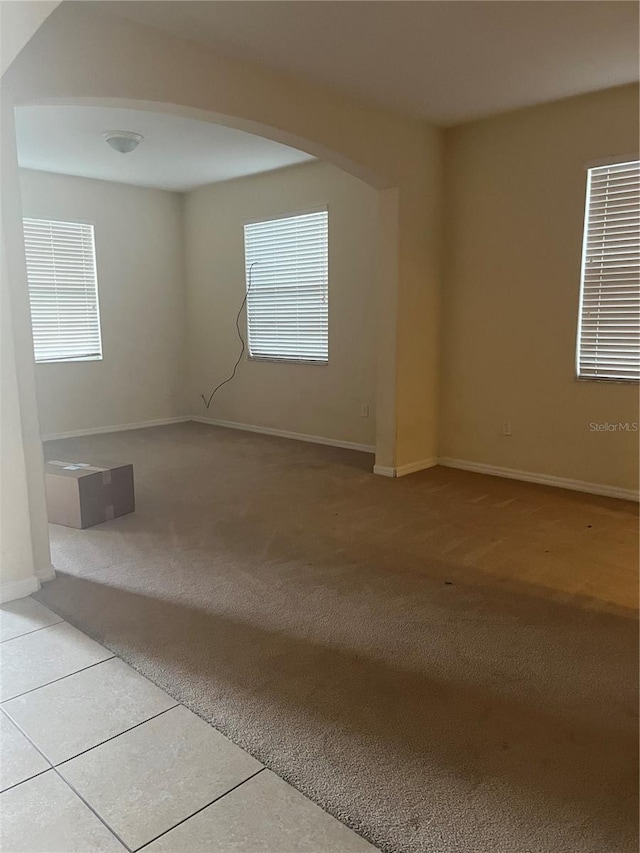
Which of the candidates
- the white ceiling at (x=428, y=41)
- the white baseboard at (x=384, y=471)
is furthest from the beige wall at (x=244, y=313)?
the white ceiling at (x=428, y=41)

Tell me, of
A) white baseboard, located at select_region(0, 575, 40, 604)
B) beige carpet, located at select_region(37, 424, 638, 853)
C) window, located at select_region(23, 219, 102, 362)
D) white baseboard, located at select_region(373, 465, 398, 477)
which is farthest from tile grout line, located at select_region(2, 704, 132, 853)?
window, located at select_region(23, 219, 102, 362)

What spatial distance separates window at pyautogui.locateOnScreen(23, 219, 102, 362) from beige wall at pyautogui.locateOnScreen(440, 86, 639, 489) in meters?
3.79

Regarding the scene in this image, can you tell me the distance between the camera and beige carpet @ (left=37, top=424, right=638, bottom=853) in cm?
160

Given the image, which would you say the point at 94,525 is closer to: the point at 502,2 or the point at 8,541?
the point at 8,541

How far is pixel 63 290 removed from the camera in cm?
630

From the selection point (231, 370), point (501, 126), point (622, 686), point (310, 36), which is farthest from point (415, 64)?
point (231, 370)

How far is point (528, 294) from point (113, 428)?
4527mm

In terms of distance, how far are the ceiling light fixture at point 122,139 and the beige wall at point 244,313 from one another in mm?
1621

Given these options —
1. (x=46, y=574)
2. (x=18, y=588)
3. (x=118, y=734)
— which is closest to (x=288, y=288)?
(x=46, y=574)

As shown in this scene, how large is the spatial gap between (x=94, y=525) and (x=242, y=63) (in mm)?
2753

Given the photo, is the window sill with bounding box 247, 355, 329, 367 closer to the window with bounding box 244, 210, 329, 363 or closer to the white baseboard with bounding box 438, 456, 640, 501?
the window with bounding box 244, 210, 329, 363

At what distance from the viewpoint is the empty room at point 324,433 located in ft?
5.55

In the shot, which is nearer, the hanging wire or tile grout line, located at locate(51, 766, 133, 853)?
tile grout line, located at locate(51, 766, 133, 853)

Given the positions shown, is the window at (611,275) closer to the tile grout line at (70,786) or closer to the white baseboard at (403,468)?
the white baseboard at (403,468)
